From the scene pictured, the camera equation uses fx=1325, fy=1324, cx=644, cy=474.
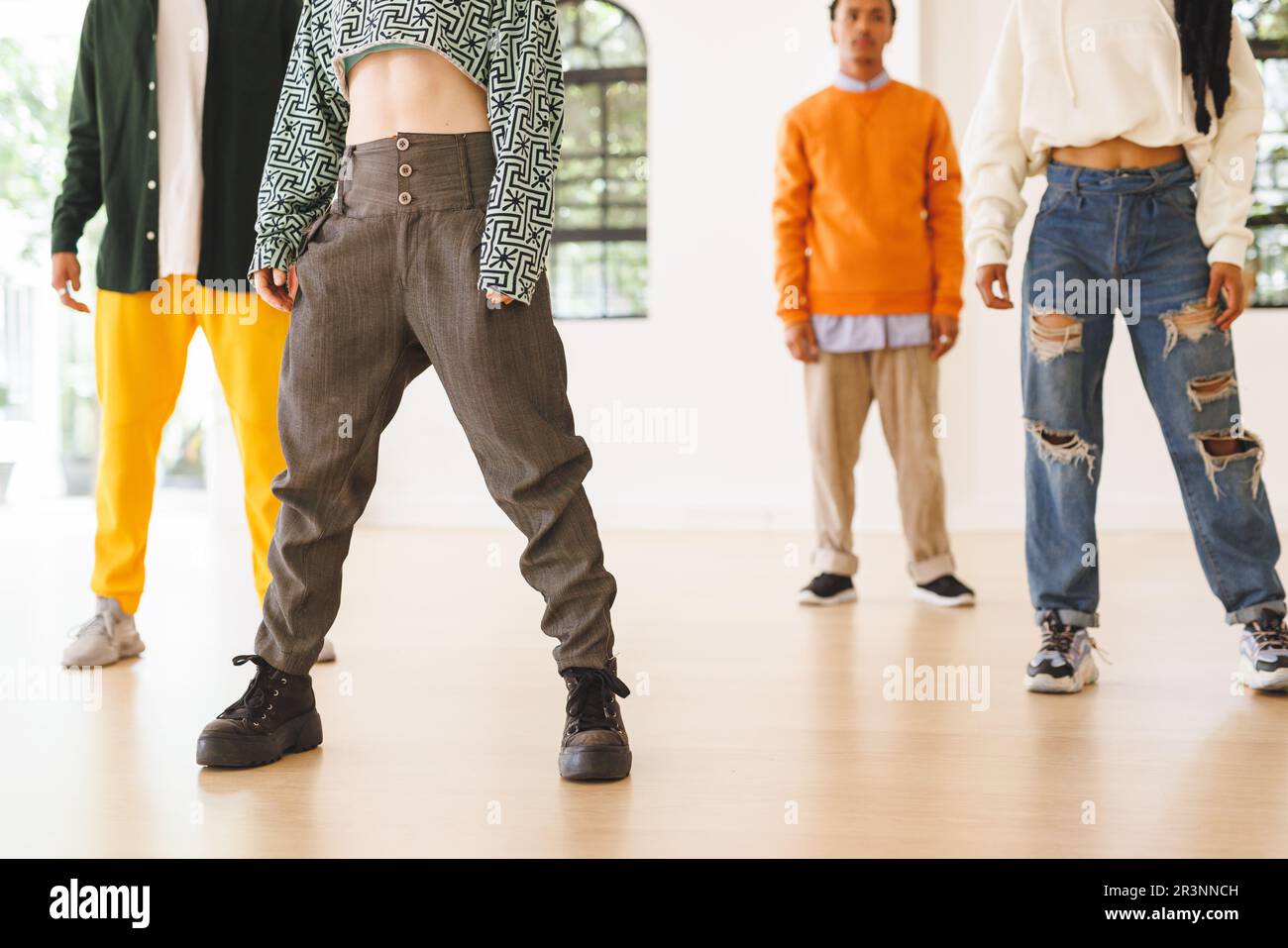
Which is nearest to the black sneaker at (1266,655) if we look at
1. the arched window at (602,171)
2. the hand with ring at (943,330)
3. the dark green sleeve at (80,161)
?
the hand with ring at (943,330)

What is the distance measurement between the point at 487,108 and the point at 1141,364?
1262mm

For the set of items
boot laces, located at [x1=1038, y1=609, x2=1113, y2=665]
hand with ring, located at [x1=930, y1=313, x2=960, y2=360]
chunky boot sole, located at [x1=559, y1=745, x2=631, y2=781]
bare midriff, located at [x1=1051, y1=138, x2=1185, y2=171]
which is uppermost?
bare midriff, located at [x1=1051, y1=138, x2=1185, y2=171]

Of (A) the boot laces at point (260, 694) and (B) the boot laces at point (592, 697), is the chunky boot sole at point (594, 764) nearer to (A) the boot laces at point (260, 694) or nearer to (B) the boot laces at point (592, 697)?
(B) the boot laces at point (592, 697)

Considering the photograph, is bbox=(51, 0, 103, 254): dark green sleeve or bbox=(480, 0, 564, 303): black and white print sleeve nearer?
bbox=(480, 0, 564, 303): black and white print sleeve

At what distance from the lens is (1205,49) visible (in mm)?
2252

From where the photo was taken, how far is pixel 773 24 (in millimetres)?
5504

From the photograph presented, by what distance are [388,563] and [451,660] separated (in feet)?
5.75

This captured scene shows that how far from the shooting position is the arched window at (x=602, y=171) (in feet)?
19.1

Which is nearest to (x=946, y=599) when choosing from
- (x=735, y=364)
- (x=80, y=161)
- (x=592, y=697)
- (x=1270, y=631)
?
(x=1270, y=631)

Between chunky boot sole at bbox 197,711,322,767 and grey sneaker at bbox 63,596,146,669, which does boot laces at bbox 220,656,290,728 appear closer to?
chunky boot sole at bbox 197,711,322,767

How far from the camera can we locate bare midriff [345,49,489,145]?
5.75 ft

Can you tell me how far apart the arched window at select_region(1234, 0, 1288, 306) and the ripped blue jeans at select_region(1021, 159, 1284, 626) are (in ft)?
11.4

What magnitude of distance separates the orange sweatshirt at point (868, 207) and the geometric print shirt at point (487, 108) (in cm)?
177

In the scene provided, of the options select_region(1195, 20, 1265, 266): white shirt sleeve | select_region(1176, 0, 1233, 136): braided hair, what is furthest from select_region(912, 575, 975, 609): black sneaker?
select_region(1176, 0, 1233, 136): braided hair
